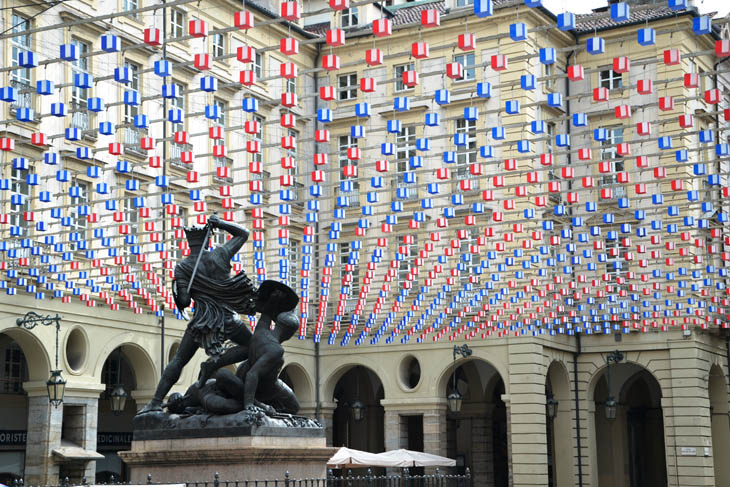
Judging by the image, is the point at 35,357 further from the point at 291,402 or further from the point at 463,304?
the point at 291,402

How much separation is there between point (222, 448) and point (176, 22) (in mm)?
27540

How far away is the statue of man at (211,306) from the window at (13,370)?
2456 centimetres

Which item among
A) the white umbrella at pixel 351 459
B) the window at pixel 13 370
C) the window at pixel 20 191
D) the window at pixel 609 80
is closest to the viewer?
the white umbrella at pixel 351 459

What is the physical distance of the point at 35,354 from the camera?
3684 cm

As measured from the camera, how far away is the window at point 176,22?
40.8 meters

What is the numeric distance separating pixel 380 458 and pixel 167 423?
2115 cm

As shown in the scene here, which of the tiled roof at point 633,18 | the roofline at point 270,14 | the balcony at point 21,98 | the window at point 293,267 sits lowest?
the window at point 293,267

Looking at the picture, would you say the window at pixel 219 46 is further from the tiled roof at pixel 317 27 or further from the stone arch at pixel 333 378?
the stone arch at pixel 333 378

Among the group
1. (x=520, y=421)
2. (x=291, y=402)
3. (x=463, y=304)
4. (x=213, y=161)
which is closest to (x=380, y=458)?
(x=463, y=304)

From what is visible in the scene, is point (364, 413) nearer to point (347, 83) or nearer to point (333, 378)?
point (333, 378)

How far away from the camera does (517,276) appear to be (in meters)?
37.9

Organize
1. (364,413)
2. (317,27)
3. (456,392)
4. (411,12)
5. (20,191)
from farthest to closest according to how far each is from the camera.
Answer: (364,413), (317,27), (411,12), (456,392), (20,191)

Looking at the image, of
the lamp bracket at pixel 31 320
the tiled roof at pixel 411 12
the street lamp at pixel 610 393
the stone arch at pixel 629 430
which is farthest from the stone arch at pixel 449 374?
the lamp bracket at pixel 31 320

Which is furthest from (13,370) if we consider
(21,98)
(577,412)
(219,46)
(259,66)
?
(577,412)
